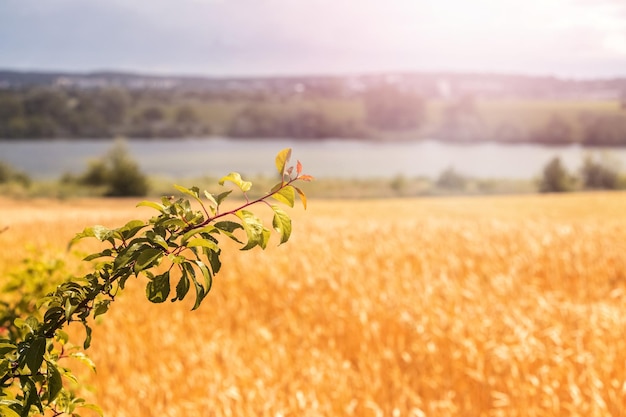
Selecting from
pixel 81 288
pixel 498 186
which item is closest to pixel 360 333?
pixel 81 288

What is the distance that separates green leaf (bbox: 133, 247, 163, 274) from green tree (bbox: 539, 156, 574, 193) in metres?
34.7

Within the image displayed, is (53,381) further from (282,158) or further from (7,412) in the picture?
(282,158)

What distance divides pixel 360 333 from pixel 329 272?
1.28 m

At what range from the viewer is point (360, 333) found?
4246 millimetres

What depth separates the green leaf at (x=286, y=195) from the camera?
1.24m

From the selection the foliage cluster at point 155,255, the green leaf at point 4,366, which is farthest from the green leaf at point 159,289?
the green leaf at point 4,366

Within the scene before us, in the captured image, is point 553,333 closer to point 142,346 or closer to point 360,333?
point 360,333

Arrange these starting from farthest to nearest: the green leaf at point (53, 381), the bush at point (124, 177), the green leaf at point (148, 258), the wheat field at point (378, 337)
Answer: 1. the bush at point (124, 177)
2. the wheat field at point (378, 337)
3. the green leaf at point (53, 381)
4. the green leaf at point (148, 258)

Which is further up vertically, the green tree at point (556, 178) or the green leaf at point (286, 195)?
the green leaf at point (286, 195)

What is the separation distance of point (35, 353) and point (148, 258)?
295 mm

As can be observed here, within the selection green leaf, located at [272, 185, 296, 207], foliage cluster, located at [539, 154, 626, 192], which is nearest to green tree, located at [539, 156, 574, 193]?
foliage cluster, located at [539, 154, 626, 192]

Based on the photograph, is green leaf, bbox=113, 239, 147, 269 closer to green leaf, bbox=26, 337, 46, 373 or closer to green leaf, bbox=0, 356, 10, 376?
green leaf, bbox=26, 337, 46, 373

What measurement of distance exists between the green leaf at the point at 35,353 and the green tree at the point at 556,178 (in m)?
34.8

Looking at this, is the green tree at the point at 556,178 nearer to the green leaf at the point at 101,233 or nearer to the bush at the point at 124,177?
the bush at the point at 124,177
